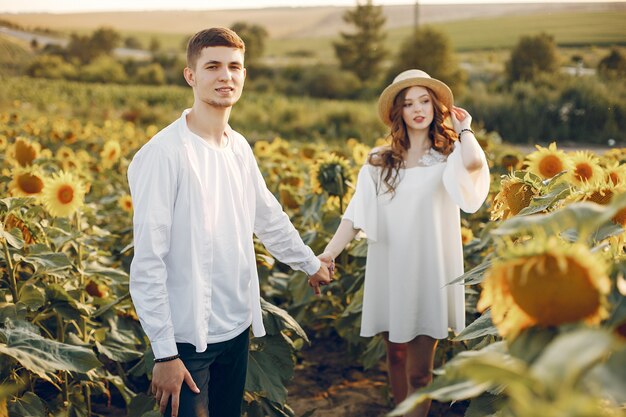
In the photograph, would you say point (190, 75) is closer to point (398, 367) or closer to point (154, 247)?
point (154, 247)

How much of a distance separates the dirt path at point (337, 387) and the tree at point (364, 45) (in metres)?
34.5

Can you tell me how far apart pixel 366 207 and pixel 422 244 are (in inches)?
11.4

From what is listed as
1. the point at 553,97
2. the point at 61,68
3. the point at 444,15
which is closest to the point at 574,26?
the point at 444,15

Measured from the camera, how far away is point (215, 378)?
87.7 inches

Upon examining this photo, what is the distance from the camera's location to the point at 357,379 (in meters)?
3.70

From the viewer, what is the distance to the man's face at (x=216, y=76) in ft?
6.77

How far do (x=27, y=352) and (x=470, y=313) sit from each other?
2.32 metres

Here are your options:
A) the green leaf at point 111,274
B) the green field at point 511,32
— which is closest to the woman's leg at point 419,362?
the green leaf at point 111,274

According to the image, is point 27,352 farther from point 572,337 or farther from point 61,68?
point 61,68

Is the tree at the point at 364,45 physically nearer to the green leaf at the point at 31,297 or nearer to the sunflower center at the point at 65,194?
the sunflower center at the point at 65,194

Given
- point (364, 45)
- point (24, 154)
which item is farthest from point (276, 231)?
point (364, 45)

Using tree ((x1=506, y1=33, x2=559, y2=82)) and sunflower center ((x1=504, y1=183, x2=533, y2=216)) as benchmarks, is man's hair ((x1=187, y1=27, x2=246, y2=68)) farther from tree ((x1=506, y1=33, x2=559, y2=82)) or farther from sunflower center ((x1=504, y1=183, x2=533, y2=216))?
tree ((x1=506, y1=33, x2=559, y2=82))

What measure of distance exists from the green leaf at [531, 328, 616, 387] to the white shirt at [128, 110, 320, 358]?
53.0 inches

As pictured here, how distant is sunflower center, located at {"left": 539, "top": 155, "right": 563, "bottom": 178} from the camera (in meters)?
2.75
